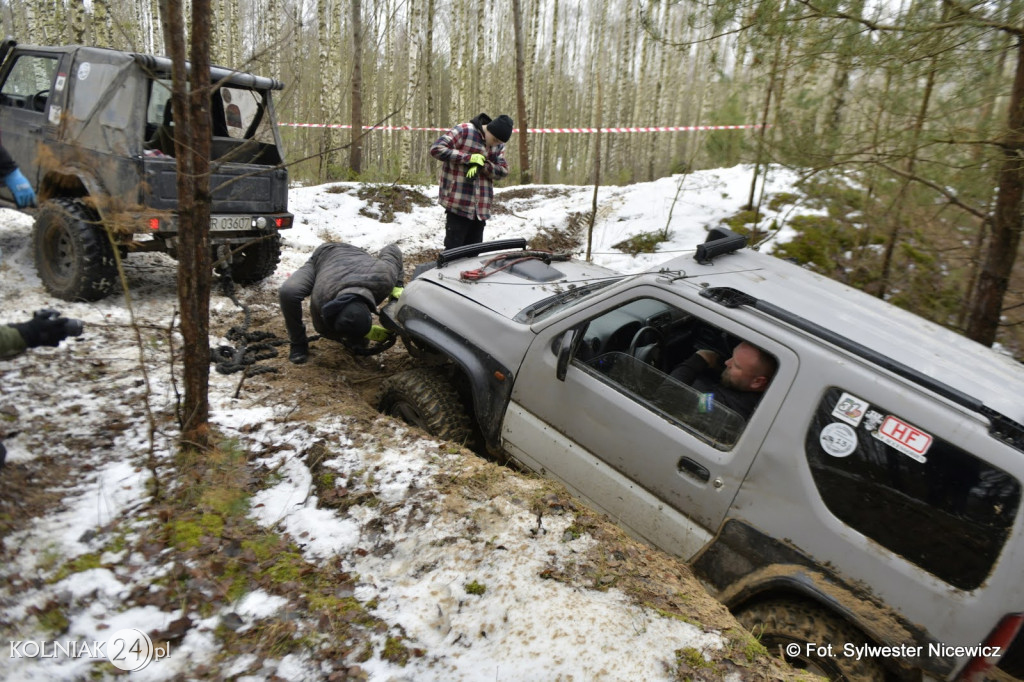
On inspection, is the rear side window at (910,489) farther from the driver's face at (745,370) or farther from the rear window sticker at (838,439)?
the driver's face at (745,370)

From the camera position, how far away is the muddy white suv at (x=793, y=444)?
2.04 m

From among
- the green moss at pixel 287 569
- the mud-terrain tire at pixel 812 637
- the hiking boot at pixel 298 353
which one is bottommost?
the mud-terrain tire at pixel 812 637

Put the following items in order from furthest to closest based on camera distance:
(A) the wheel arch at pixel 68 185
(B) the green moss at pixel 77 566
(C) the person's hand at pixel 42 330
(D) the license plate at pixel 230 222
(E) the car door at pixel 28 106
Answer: (D) the license plate at pixel 230 222, (E) the car door at pixel 28 106, (A) the wheel arch at pixel 68 185, (C) the person's hand at pixel 42 330, (B) the green moss at pixel 77 566

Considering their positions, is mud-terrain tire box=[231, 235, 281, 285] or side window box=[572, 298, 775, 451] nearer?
side window box=[572, 298, 775, 451]

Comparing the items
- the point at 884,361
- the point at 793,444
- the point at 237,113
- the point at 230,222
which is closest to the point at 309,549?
the point at 793,444

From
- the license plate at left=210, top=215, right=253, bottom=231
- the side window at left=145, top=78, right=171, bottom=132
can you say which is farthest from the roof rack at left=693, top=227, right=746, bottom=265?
the side window at left=145, top=78, right=171, bottom=132

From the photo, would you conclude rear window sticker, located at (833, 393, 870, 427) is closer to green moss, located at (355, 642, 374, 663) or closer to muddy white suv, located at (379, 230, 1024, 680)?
muddy white suv, located at (379, 230, 1024, 680)

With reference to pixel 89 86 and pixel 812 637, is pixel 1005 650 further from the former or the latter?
pixel 89 86

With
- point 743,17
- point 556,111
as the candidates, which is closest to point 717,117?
point 743,17

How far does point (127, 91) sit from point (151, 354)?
8.22ft

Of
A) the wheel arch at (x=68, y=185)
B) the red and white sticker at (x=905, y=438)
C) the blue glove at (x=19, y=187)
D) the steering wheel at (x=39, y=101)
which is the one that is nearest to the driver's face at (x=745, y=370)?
the red and white sticker at (x=905, y=438)

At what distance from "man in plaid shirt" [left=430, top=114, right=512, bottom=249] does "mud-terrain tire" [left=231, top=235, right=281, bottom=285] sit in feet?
6.93

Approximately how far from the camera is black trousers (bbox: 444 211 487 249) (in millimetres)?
6324

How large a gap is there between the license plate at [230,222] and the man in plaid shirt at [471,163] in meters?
1.97
